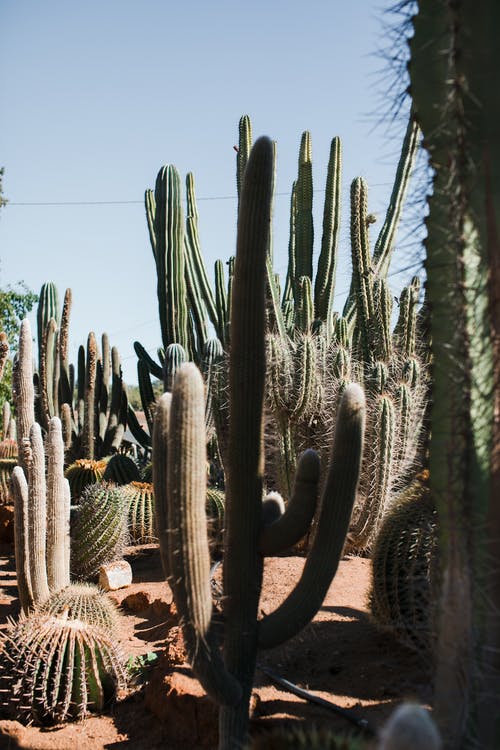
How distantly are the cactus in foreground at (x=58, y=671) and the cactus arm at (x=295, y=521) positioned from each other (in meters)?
1.77

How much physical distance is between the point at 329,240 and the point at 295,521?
660cm

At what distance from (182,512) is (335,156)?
24.0 ft

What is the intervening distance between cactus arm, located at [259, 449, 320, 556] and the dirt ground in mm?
768

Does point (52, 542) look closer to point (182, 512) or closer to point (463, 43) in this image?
point (182, 512)

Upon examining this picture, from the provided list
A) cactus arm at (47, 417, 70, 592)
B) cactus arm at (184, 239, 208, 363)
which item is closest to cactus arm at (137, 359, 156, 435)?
cactus arm at (184, 239, 208, 363)

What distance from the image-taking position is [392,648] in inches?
157

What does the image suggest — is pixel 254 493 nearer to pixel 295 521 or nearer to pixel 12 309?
pixel 295 521

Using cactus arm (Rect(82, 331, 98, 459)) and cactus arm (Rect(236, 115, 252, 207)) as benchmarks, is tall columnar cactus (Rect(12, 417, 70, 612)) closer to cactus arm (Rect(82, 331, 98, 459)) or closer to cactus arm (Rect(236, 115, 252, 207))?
cactus arm (Rect(236, 115, 252, 207))

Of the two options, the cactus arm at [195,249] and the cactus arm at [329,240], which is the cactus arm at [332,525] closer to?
the cactus arm at [329,240]

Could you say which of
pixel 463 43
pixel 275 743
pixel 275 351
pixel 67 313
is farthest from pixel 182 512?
pixel 67 313

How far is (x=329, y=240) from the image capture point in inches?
350

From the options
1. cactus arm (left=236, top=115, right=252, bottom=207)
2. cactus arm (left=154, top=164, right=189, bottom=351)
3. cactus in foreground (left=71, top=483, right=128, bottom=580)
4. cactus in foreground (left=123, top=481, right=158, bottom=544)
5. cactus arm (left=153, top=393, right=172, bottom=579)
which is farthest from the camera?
cactus arm (left=154, top=164, right=189, bottom=351)

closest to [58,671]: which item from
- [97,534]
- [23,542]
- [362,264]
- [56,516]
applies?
[23,542]

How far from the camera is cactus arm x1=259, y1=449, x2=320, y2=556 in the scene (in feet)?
9.04
